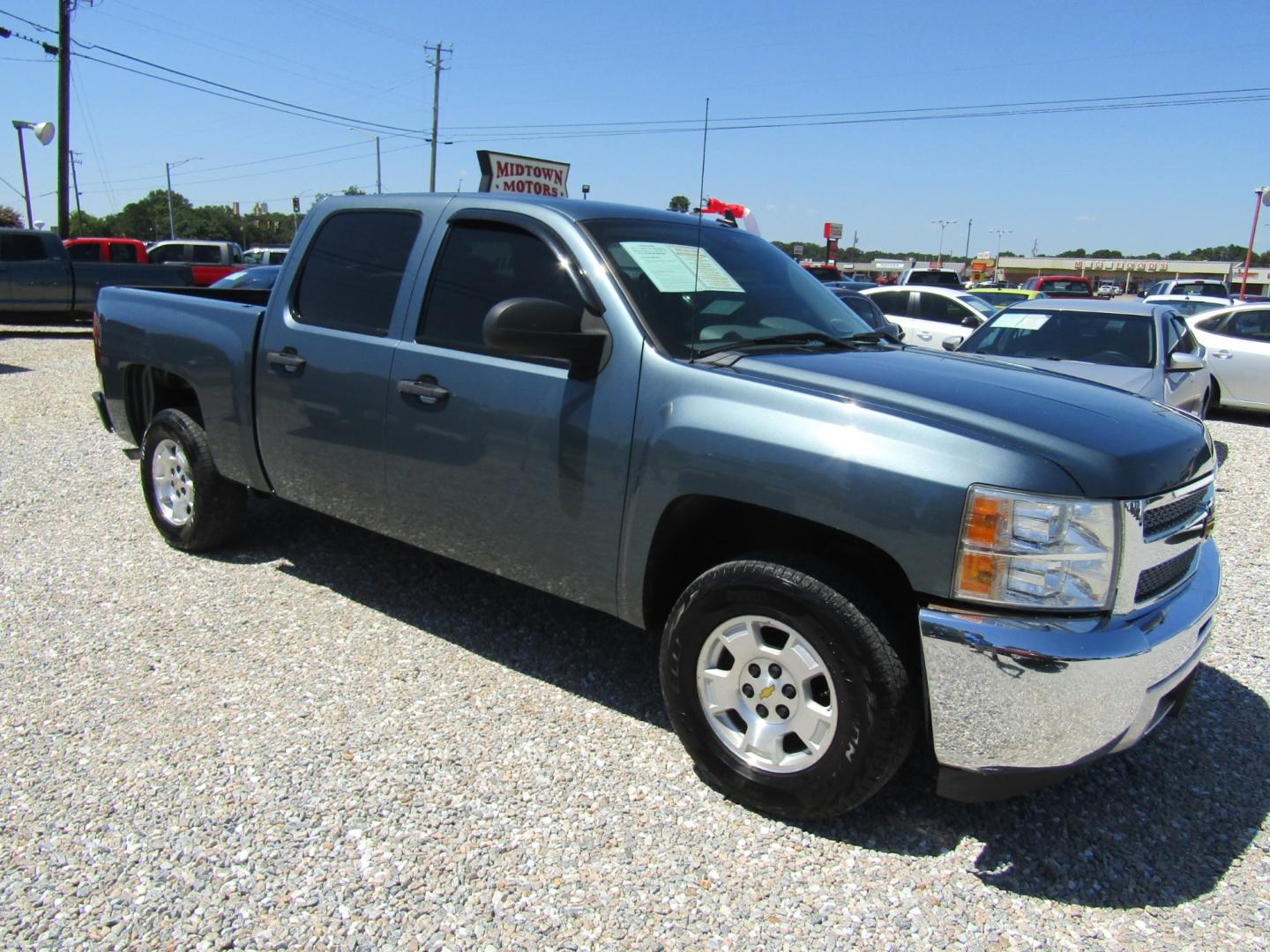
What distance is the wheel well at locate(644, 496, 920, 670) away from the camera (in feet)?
8.75

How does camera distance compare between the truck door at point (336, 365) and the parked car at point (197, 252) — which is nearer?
the truck door at point (336, 365)

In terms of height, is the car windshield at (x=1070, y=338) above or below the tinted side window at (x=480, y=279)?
below

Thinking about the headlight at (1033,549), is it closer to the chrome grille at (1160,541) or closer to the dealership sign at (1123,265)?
the chrome grille at (1160,541)

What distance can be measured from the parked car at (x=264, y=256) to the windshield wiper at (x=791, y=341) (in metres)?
28.6

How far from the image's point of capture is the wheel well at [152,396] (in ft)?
16.7

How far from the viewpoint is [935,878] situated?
8.59ft

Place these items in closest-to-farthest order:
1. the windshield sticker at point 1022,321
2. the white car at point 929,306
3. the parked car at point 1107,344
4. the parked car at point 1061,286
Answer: the parked car at point 1107,344 < the windshield sticker at point 1022,321 < the white car at point 929,306 < the parked car at point 1061,286

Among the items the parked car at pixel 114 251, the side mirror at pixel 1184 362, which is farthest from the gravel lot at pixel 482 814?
the parked car at pixel 114 251

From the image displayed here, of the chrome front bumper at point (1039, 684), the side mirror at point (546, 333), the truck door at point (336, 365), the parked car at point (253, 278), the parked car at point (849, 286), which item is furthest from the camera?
the parked car at point (849, 286)

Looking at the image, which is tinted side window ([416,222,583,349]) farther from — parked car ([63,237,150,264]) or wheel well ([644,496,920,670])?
parked car ([63,237,150,264])

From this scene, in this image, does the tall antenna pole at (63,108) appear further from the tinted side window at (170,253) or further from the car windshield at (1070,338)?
the car windshield at (1070,338)

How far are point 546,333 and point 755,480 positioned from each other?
835 millimetres

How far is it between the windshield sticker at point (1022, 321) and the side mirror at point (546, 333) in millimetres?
6471

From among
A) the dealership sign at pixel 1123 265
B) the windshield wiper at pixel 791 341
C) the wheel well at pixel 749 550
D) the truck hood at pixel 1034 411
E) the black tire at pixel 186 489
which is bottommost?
the black tire at pixel 186 489
